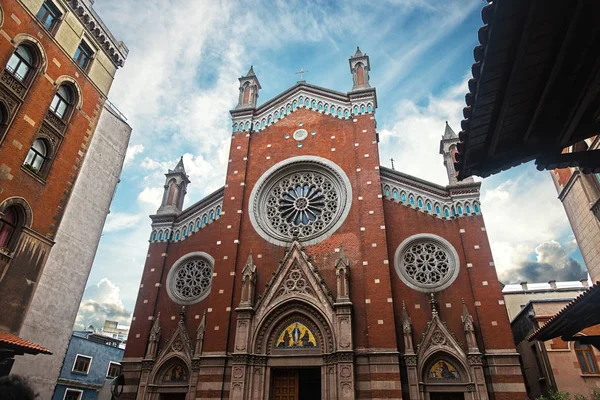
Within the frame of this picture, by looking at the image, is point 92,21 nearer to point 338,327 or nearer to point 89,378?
point 338,327

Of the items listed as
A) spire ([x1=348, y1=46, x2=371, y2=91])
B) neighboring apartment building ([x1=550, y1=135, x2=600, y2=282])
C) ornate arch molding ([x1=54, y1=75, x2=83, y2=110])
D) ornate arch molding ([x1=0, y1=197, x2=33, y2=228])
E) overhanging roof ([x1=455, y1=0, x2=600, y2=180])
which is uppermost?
spire ([x1=348, y1=46, x2=371, y2=91])

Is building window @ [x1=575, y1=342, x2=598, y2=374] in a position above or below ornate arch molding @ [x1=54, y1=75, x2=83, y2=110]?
below

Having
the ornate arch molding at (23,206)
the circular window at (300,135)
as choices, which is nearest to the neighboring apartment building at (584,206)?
the circular window at (300,135)

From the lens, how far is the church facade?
1856cm

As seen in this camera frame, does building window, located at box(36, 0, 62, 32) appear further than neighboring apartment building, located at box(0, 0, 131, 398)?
Yes

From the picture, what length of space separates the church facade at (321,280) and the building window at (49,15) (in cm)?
1217

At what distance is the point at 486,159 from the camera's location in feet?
22.9

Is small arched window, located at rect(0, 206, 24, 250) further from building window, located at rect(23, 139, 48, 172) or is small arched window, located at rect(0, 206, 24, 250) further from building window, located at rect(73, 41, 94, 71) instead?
building window, located at rect(73, 41, 94, 71)

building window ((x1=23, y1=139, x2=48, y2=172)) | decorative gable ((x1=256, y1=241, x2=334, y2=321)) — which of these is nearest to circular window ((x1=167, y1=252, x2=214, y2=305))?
decorative gable ((x1=256, y1=241, x2=334, y2=321))

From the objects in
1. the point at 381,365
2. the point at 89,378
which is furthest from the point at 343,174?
the point at 89,378

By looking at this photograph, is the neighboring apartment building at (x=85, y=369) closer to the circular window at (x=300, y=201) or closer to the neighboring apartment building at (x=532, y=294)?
the circular window at (x=300, y=201)

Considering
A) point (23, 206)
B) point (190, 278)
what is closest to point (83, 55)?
point (23, 206)

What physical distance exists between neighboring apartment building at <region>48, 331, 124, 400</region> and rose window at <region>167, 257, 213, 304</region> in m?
9.73

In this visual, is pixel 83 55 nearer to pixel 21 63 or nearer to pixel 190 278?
pixel 21 63
